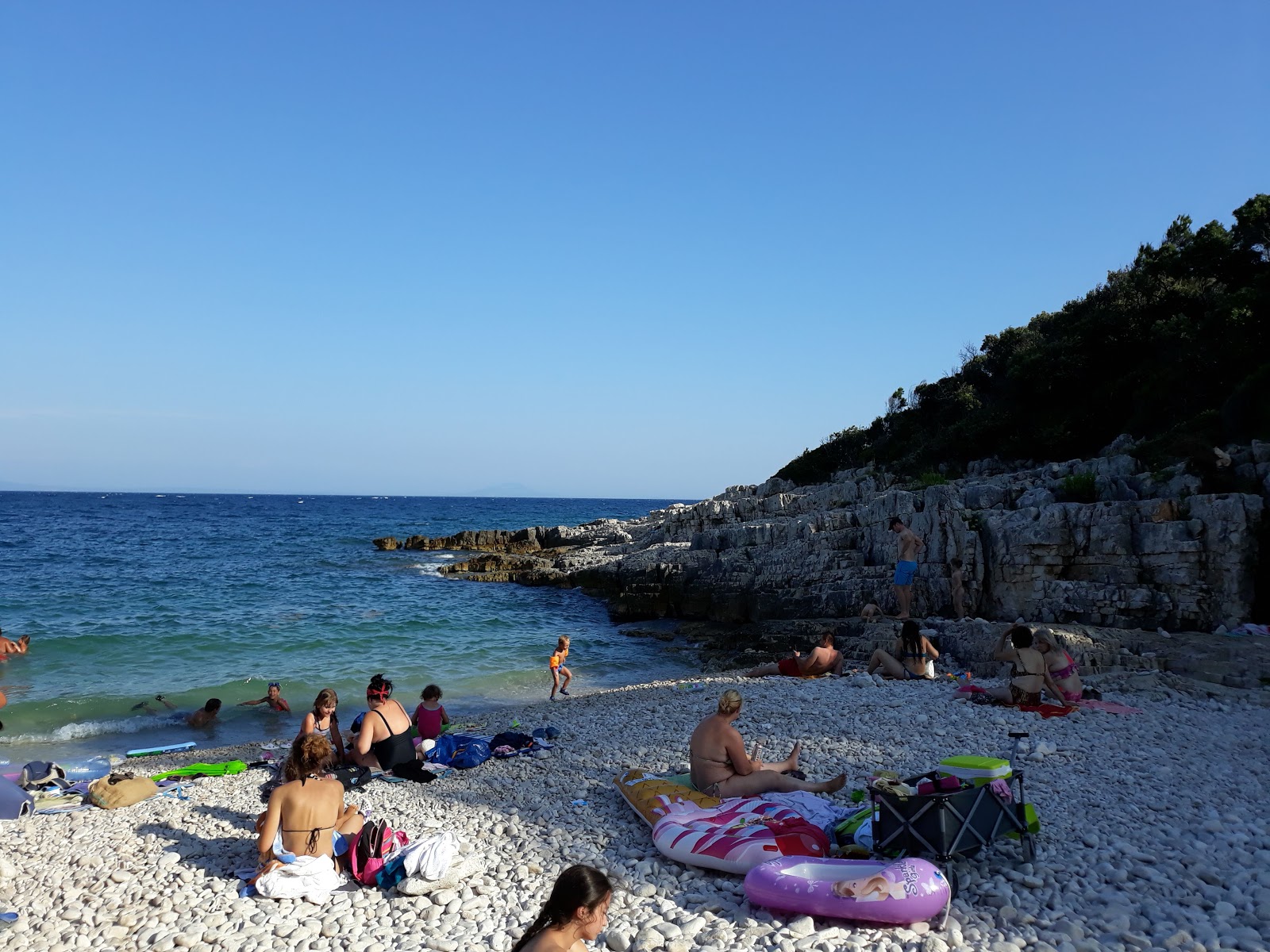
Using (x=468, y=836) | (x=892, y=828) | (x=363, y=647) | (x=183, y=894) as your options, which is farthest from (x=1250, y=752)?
(x=363, y=647)

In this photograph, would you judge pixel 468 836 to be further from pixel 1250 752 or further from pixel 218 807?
pixel 1250 752

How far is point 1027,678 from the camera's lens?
416 inches

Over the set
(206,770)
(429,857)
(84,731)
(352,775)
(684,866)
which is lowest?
(84,731)

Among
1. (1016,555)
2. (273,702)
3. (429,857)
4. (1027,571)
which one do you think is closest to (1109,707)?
(1027,571)

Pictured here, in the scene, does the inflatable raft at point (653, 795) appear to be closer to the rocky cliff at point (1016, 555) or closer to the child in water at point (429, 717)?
the child in water at point (429, 717)

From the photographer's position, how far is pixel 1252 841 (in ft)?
20.0

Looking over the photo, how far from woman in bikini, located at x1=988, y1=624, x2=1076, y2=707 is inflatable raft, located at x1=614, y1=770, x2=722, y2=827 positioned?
210 inches

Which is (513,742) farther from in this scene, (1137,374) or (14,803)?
(1137,374)

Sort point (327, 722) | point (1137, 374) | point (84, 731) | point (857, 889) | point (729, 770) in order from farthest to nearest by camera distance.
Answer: point (1137, 374)
point (84, 731)
point (327, 722)
point (729, 770)
point (857, 889)

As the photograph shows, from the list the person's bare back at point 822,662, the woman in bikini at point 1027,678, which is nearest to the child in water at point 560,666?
the person's bare back at point 822,662

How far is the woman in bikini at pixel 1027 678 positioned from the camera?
1054 cm

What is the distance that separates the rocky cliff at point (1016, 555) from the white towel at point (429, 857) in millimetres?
13995

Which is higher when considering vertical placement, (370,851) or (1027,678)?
(1027,678)

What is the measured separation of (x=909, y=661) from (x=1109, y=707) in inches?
146
